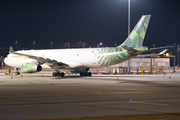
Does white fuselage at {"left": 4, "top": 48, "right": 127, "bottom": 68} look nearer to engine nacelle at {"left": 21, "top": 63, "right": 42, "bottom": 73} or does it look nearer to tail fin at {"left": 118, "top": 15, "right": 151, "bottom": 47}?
engine nacelle at {"left": 21, "top": 63, "right": 42, "bottom": 73}

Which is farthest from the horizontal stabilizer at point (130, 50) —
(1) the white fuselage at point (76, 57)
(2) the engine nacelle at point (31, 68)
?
(2) the engine nacelle at point (31, 68)

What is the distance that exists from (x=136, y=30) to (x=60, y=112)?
30.3 metres

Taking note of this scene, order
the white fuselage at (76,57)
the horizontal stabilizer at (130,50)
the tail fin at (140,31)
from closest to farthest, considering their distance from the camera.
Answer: the horizontal stabilizer at (130,50) → the tail fin at (140,31) → the white fuselage at (76,57)

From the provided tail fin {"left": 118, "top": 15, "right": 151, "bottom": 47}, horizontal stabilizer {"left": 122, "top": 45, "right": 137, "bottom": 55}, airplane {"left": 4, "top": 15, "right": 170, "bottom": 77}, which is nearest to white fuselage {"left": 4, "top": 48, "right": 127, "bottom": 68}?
airplane {"left": 4, "top": 15, "right": 170, "bottom": 77}

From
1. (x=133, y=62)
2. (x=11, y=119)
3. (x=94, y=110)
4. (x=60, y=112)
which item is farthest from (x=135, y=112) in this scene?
(x=133, y=62)

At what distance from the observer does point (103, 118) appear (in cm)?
880

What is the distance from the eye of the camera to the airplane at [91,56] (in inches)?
1496

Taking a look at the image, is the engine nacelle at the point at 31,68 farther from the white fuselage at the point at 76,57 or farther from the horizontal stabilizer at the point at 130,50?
the horizontal stabilizer at the point at 130,50

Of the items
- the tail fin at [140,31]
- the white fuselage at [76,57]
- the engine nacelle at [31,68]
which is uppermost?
the tail fin at [140,31]

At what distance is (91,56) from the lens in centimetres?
4000

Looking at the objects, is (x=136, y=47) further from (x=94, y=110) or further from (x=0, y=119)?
(x=0, y=119)

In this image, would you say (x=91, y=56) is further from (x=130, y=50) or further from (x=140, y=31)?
(x=140, y=31)

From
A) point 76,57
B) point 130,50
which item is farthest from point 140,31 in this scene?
point 76,57

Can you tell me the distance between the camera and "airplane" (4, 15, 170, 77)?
125ft
